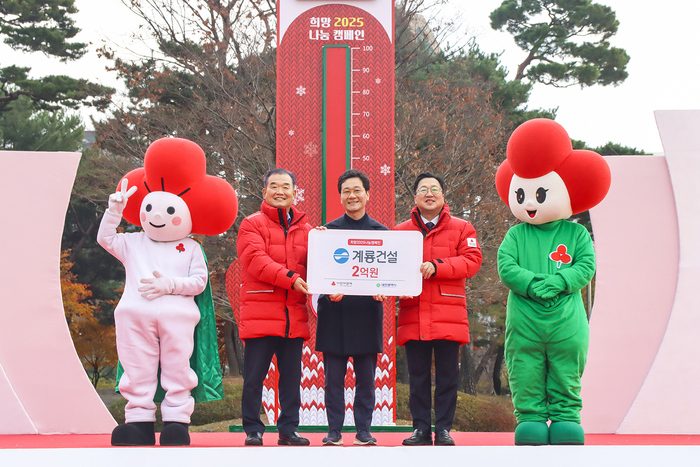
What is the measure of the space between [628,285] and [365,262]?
2317 mm

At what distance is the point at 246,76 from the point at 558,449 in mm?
8118

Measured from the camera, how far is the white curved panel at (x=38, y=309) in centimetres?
470

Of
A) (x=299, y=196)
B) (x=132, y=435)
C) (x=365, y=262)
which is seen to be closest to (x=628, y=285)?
(x=365, y=262)

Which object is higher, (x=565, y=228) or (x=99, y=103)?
(x=99, y=103)

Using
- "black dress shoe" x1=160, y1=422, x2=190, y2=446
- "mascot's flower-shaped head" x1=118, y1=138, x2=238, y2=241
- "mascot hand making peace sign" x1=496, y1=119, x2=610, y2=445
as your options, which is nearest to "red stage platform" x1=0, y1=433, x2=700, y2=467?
"mascot hand making peace sign" x1=496, y1=119, x2=610, y2=445

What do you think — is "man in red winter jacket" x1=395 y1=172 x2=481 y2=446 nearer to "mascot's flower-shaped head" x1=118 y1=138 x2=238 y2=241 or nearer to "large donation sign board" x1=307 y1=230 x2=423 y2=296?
"large donation sign board" x1=307 y1=230 x2=423 y2=296

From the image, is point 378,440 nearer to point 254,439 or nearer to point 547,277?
point 254,439

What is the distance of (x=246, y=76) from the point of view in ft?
33.5

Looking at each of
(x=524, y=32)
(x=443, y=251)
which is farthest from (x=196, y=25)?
(x=443, y=251)

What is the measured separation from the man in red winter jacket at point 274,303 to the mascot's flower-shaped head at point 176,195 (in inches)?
10.5

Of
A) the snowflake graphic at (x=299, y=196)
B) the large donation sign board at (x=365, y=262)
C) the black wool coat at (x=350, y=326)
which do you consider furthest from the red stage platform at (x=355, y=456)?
the snowflake graphic at (x=299, y=196)

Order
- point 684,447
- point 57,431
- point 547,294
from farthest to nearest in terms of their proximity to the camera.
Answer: point 57,431 < point 547,294 < point 684,447

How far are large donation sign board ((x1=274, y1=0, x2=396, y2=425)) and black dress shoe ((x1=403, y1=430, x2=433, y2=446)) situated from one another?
1.58m

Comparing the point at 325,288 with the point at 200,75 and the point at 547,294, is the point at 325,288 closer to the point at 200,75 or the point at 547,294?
the point at 547,294
